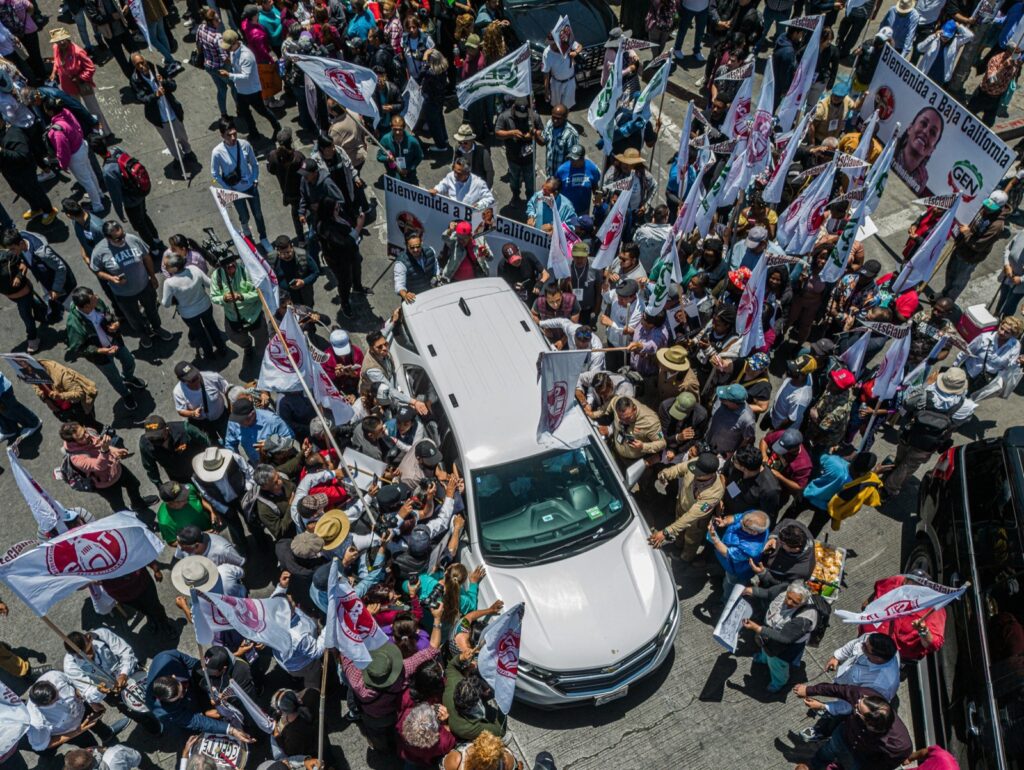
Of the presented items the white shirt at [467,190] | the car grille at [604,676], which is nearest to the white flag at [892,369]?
the car grille at [604,676]

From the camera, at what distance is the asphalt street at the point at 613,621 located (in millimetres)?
7527

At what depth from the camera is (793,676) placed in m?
8.04

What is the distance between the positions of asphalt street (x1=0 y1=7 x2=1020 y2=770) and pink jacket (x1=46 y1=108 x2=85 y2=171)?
1.52 meters

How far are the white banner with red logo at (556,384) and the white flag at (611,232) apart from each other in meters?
2.43

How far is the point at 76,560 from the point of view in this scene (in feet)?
21.4

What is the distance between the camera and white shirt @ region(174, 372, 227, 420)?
28.7 ft

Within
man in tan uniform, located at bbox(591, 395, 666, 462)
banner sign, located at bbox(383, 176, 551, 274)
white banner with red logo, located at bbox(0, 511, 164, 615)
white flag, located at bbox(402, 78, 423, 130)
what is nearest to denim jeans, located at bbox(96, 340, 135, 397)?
white banner with red logo, located at bbox(0, 511, 164, 615)

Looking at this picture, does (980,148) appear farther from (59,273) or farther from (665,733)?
(59,273)

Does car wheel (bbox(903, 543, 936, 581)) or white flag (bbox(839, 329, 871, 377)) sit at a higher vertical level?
white flag (bbox(839, 329, 871, 377))

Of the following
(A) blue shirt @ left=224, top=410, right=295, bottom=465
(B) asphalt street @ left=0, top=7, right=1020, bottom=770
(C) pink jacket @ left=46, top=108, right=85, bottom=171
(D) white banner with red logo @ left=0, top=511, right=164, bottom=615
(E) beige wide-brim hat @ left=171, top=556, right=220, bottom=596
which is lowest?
(B) asphalt street @ left=0, top=7, right=1020, bottom=770

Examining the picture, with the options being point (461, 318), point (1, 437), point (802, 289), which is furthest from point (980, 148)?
point (1, 437)

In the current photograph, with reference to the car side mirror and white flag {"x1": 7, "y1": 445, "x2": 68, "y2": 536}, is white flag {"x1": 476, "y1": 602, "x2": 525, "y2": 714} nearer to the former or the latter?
the car side mirror

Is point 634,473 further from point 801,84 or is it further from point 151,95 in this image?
point 151,95

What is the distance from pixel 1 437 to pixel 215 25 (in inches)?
300
